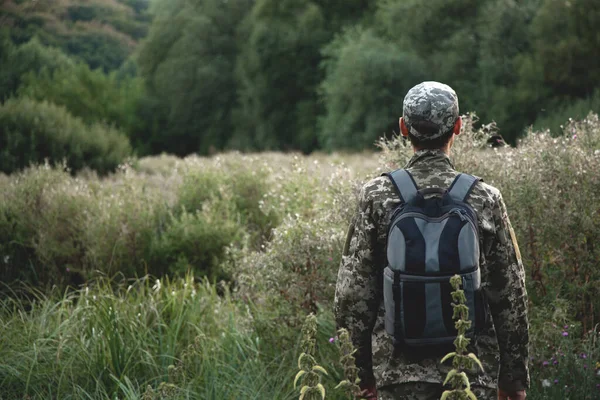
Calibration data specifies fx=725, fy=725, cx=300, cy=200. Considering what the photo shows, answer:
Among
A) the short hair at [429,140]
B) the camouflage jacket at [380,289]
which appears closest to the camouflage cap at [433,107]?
the short hair at [429,140]

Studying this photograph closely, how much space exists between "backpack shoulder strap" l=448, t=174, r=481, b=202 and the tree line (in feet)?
39.9

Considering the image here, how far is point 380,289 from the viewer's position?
2867 mm

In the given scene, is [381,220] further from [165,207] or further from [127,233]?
[165,207]

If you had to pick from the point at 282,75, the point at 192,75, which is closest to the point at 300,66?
the point at 282,75

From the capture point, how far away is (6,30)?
13891mm

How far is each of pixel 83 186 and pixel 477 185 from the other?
709 cm

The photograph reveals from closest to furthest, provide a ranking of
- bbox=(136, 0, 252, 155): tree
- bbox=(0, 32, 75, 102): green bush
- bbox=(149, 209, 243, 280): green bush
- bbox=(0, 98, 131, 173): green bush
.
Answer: bbox=(149, 209, 243, 280): green bush → bbox=(0, 98, 131, 173): green bush → bbox=(0, 32, 75, 102): green bush → bbox=(136, 0, 252, 155): tree

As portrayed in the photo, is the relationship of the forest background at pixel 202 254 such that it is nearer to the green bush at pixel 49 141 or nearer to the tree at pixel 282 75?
the green bush at pixel 49 141

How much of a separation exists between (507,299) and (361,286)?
558 mm

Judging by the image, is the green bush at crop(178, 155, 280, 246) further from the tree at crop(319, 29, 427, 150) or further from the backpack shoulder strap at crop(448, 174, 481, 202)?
→ the tree at crop(319, 29, 427, 150)

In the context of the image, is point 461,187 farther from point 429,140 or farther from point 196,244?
point 196,244

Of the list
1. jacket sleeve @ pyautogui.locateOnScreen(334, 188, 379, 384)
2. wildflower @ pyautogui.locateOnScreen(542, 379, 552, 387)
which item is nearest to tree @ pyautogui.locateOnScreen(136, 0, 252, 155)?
wildflower @ pyautogui.locateOnScreen(542, 379, 552, 387)

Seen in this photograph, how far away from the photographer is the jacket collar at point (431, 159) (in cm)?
277

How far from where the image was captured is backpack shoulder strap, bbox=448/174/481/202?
2641 millimetres
